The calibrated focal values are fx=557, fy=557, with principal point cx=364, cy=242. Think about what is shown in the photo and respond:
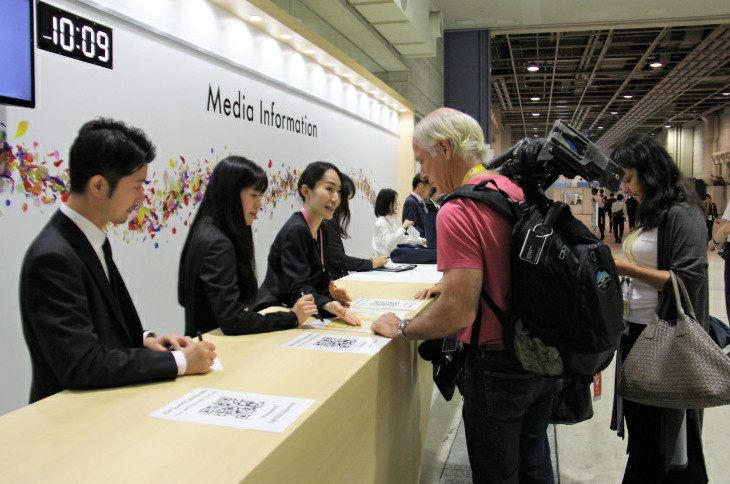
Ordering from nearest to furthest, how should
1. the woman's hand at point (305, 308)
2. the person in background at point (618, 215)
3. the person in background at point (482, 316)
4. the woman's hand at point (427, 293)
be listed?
the person in background at point (482, 316)
the woman's hand at point (305, 308)
the woman's hand at point (427, 293)
the person in background at point (618, 215)

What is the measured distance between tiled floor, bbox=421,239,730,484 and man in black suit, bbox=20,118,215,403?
1858mm

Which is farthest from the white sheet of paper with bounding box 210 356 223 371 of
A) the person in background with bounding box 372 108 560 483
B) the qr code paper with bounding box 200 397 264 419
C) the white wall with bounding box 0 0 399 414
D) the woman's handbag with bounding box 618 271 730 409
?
the woman's handbag with bounding box 618 271 730 409

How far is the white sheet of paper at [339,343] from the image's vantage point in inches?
66.7

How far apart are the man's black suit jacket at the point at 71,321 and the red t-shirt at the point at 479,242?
2.54 feet

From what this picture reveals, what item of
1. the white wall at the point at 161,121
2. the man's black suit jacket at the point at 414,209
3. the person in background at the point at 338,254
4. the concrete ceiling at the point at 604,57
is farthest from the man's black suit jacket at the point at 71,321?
the concrete ceiling at the point at 604,57

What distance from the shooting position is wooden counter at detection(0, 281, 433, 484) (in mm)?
958

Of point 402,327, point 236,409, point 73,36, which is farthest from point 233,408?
point 73,36

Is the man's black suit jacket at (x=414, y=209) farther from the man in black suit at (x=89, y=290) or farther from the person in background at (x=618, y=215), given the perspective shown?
the person in background at (x=618, y=215)

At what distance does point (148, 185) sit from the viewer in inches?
116

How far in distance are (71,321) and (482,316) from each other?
1.04 meters

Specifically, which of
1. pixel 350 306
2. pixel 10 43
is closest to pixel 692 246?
pixel 350 306

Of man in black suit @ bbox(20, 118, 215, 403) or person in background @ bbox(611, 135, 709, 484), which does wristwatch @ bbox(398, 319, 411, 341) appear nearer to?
man in black suit @ bbox(20, 118, 215, 403)

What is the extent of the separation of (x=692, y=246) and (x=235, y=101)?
290 centimetres

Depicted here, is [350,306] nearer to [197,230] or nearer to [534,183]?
[197,230]
